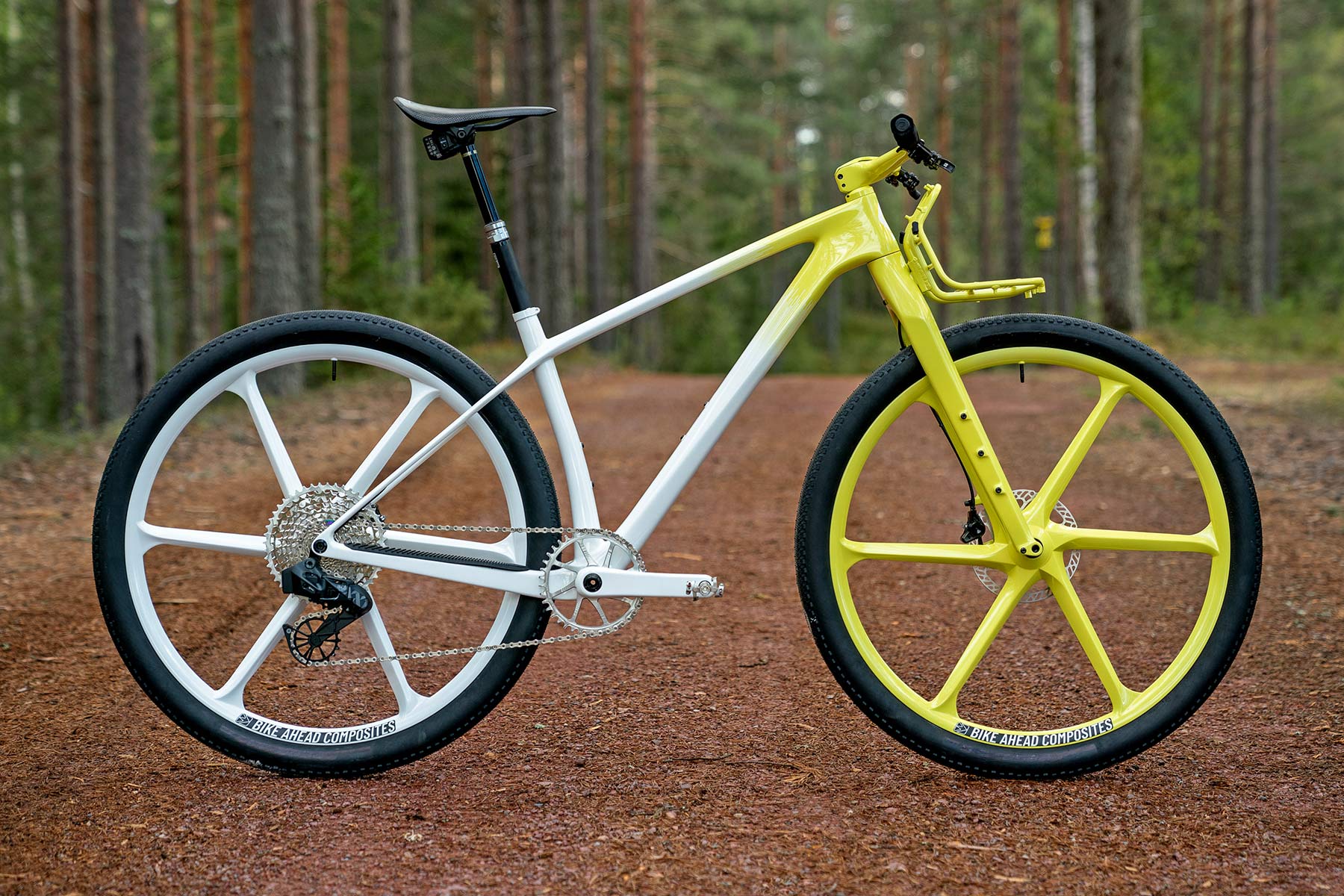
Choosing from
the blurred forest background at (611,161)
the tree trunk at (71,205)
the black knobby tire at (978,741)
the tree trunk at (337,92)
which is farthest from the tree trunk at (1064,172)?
the black knobby tire at (978,741)

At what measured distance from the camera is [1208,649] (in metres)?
2.57

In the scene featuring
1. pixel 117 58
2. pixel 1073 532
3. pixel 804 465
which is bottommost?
pixel 804 465

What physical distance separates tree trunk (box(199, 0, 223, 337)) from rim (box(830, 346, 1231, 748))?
20028mm

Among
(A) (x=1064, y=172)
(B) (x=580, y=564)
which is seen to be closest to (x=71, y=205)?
(B) (x=580, y=564)

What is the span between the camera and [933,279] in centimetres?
262

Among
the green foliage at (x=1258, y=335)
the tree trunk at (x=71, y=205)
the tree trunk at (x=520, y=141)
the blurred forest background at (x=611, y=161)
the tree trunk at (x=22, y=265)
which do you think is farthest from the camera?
the tree trunk at (x=22, y=265)

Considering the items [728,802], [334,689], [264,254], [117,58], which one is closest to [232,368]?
[334,689]

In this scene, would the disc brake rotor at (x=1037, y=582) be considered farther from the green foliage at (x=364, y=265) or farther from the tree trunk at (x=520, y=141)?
the tree trunk at (x=520, y=141)

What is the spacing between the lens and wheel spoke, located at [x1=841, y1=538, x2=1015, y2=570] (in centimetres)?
257

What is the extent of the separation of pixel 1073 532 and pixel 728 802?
3.21 ft

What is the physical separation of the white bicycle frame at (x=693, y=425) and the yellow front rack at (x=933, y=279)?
1.6 inches

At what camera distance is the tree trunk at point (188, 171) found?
18.5 metres

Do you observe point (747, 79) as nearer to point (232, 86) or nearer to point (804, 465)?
point (232, 86)

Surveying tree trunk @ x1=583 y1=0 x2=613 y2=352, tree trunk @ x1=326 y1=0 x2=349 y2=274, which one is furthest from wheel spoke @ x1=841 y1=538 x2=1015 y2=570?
tree trunk @ x1=583 y1=0 x2=613 y2=352
